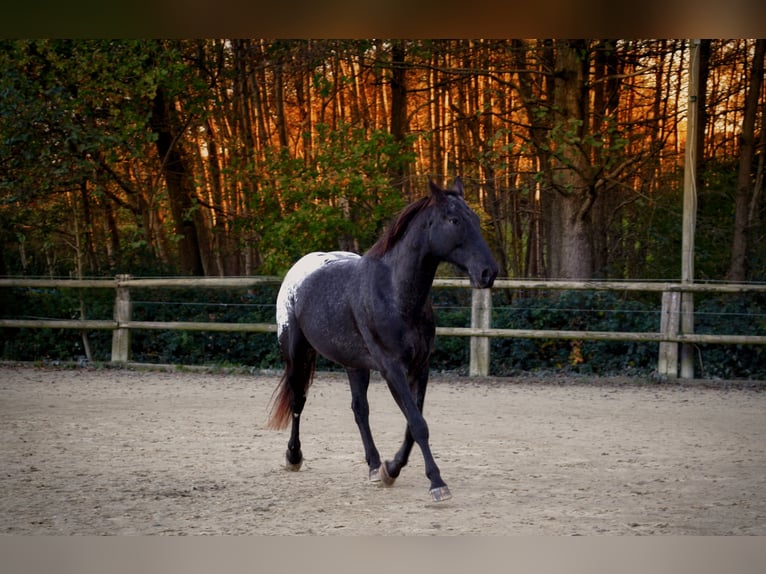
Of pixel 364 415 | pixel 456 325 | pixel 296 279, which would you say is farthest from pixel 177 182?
pixel 364 415

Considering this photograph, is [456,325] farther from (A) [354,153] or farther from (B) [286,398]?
(B) [286,398]

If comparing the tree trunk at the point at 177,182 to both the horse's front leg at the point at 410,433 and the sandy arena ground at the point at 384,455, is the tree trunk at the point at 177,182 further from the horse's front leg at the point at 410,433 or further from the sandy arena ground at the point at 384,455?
the horse's front leg at the point at 410,433

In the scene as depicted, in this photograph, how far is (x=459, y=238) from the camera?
14.1ft

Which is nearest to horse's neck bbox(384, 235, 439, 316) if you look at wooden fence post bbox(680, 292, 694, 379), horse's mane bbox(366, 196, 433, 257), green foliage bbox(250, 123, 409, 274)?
horse's mane bbox(366, 196, 433, 257)

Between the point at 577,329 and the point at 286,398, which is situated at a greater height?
the point at 577,329

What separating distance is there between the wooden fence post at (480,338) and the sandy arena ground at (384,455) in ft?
2.75

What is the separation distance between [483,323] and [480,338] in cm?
17

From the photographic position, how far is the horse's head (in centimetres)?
418

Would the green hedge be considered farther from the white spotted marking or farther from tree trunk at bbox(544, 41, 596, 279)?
the white spotted marking

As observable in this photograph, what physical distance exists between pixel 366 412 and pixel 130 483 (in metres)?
1.33

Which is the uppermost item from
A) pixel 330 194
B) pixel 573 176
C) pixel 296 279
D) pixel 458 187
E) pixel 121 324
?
pixel 573 176

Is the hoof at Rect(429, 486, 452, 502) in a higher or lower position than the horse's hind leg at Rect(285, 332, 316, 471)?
lower

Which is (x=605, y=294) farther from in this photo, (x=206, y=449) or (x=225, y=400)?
(x=206, y=449)
